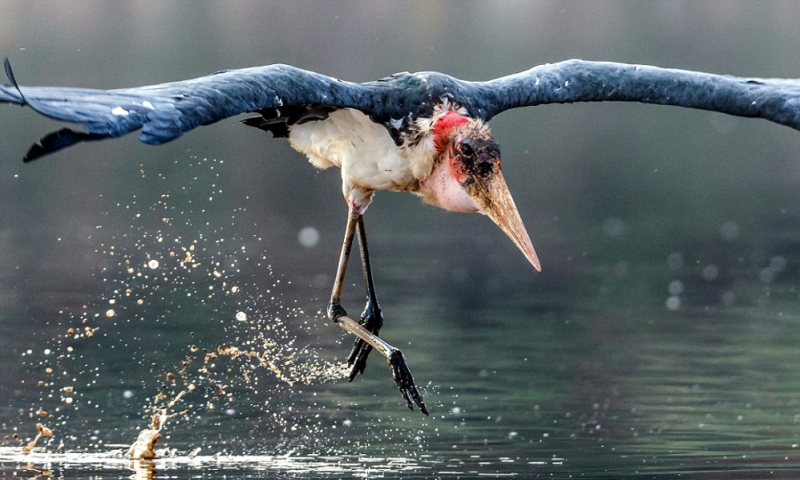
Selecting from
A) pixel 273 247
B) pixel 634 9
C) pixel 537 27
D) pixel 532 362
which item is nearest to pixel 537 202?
pixel 273 247

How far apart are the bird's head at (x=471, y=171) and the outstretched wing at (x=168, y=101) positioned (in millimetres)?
886

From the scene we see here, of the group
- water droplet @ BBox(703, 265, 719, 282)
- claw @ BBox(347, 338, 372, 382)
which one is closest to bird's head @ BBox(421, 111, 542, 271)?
claw @ BBox(347, 338, 372, 382)

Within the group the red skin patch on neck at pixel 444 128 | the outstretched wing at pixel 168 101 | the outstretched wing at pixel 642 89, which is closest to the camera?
the outstretched wing at pixel 168 101

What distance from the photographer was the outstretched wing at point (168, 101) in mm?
10742

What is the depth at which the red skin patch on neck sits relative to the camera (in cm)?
1398

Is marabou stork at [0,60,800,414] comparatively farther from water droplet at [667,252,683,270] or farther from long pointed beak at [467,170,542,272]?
water droplet at [667,252,683,270]

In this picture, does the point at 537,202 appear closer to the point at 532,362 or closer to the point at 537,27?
the point at 532,362

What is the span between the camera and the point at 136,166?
35406 millimetres

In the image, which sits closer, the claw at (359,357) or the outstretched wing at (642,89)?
the outstretched wing at (642,89)

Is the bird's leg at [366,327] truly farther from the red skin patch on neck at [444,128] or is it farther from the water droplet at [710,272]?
the water droplet at [710,272]

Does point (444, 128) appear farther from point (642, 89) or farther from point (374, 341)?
point (642, 89)

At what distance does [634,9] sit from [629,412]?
64.2 metres

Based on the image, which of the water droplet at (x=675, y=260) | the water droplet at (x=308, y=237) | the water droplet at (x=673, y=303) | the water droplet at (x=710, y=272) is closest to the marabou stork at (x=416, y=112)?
the water droplet at (x=673, y=303)

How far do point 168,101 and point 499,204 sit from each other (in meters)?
3.00
